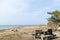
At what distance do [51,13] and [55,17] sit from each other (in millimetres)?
1748

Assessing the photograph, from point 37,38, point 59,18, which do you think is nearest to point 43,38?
point 37,38

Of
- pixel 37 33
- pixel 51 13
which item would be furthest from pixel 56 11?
pixel 37 33

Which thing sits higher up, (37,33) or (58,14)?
(58,14)

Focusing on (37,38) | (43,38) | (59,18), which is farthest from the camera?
(59,18)

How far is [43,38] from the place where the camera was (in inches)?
793

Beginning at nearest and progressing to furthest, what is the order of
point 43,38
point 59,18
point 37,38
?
1. point 43,38
2. point 37,38
3. point 59,18

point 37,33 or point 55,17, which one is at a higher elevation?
point 55,17

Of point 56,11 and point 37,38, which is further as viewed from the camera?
point 56,11

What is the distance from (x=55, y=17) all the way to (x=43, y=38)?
27628 mm

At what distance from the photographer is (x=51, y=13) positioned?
48188 millimetres

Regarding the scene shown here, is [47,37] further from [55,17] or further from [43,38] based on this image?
[55,17]

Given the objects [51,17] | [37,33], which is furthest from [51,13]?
[37,33]

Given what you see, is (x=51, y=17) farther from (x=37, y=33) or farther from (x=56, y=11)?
(x=37, y=33)

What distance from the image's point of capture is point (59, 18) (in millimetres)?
46250
